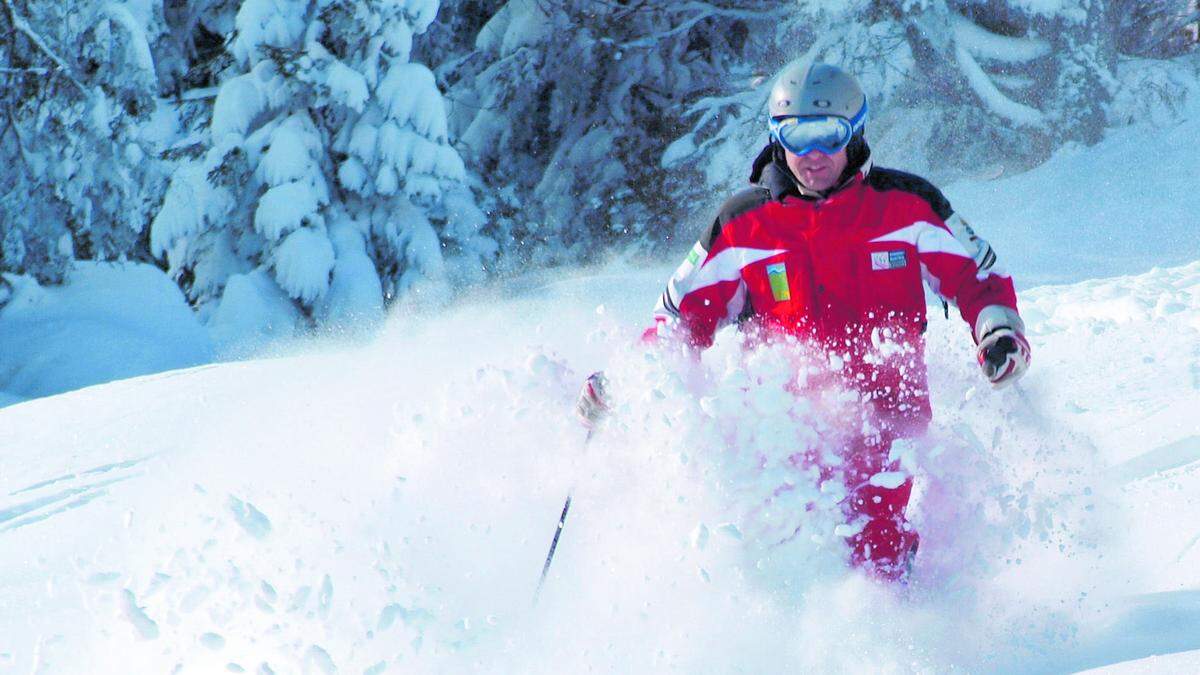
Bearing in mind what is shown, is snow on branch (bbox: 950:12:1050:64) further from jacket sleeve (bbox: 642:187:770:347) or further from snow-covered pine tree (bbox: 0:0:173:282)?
jacket sleeve (bbox: 642:187:770:347)

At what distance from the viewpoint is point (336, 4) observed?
15359 mm

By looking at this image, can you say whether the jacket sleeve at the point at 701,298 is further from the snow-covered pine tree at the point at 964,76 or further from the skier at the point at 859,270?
the snow-covered pine tree at the point at 964,76

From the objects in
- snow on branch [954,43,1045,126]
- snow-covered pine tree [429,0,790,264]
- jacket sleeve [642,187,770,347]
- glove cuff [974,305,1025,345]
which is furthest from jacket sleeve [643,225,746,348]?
snow-covered pine tree [429,0,790,264]

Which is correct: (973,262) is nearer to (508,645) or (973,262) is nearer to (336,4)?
(508,645)

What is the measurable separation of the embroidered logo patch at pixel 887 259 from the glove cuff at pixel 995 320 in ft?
0.92

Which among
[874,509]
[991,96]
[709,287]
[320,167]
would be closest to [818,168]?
[709,287]

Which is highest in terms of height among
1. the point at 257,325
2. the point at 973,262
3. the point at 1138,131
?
the point at 973,262

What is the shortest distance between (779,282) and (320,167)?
13.0 m

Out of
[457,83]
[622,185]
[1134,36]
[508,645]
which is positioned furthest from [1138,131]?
[508,645]

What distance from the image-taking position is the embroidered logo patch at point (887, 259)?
152 inches

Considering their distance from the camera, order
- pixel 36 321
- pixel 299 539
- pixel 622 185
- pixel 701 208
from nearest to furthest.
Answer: pixel 299 539 < pixel 36 321 < pixel 701 208 < pixel 622 185

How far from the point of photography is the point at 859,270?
388 centimetres

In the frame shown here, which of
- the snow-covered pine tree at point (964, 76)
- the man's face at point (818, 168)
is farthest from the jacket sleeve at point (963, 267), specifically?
the snow-covered pine tree at point (964, 76)

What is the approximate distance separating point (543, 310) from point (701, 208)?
7030 mm
